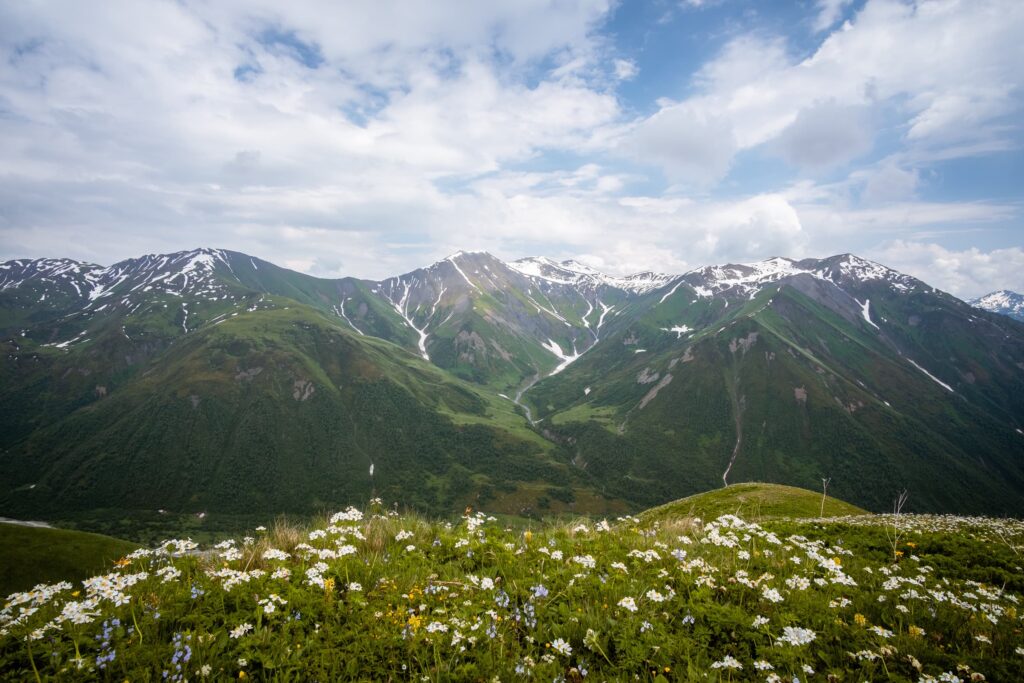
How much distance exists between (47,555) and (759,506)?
35.4 meters

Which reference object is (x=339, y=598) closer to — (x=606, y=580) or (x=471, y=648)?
(x=471, y=648)

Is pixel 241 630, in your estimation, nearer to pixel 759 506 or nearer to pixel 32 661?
pixel 32 661

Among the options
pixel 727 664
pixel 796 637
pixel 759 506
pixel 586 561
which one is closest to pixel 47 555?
pixel 586 561

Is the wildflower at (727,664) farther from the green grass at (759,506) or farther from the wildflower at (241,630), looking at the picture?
the green grass at (759,506)

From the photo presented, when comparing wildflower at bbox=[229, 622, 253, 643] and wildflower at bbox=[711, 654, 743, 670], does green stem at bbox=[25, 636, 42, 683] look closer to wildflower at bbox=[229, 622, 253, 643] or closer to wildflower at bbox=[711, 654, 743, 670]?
wildflower at bbox=[229, 622, 253, 643]

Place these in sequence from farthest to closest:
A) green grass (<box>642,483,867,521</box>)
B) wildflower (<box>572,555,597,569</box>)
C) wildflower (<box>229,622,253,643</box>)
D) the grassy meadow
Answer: green grass (<box>642,483,867,521</box>) → wildflower (<box>572,555,597,569</box>) → wildflower (<box>229,622,253,643</box>) → the grassy meadow

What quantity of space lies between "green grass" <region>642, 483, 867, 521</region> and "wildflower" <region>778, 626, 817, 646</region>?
14638 mm

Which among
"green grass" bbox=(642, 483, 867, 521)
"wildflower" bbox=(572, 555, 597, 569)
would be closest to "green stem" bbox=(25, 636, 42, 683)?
"wildflower" bbox=(572, 555, 597, 569)

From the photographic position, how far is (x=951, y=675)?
4.90 m

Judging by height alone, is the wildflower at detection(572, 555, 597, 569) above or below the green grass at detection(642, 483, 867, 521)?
above

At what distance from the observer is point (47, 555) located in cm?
2030

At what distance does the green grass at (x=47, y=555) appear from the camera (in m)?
18.7

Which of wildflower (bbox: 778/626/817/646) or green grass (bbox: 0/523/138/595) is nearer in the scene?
wildflower (bbox: 778/626/817/646)

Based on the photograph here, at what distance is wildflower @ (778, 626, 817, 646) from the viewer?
17.7 feet
